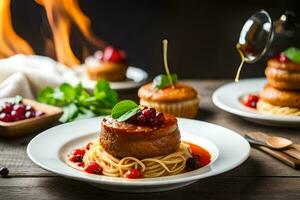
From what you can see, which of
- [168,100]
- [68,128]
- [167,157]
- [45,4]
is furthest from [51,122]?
[45,4]

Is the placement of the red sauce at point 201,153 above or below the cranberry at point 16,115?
above

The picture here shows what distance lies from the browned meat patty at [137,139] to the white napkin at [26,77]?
1.37 meters

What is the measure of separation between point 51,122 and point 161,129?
37.5 inches

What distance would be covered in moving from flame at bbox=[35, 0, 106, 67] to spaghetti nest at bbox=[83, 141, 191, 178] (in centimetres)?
226

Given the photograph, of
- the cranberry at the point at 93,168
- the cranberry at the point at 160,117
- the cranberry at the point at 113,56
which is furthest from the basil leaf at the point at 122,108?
the cranberry at the point at 113,56

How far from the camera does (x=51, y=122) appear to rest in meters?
3.42

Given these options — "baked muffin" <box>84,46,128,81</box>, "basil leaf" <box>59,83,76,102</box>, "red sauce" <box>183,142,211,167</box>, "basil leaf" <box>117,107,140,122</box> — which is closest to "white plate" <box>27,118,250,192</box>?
"red sauce" <box>183,142,211,167</box>

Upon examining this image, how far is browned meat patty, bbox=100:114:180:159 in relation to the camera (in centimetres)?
262

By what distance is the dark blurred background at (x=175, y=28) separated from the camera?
17.0ft

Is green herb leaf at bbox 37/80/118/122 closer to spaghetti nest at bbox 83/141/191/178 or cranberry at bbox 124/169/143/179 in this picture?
spaghetti nest at bbox 83/141/191/178

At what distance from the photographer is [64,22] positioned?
509cm

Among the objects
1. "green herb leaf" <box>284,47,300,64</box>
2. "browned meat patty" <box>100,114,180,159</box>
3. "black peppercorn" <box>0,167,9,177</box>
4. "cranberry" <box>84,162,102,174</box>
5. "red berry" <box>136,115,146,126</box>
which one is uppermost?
"green herb leaf" <box>284,47,300,64</box>

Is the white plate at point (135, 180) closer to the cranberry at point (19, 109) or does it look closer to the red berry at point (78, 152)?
the red berry at point (78, 152)

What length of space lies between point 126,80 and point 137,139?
1.94 m
